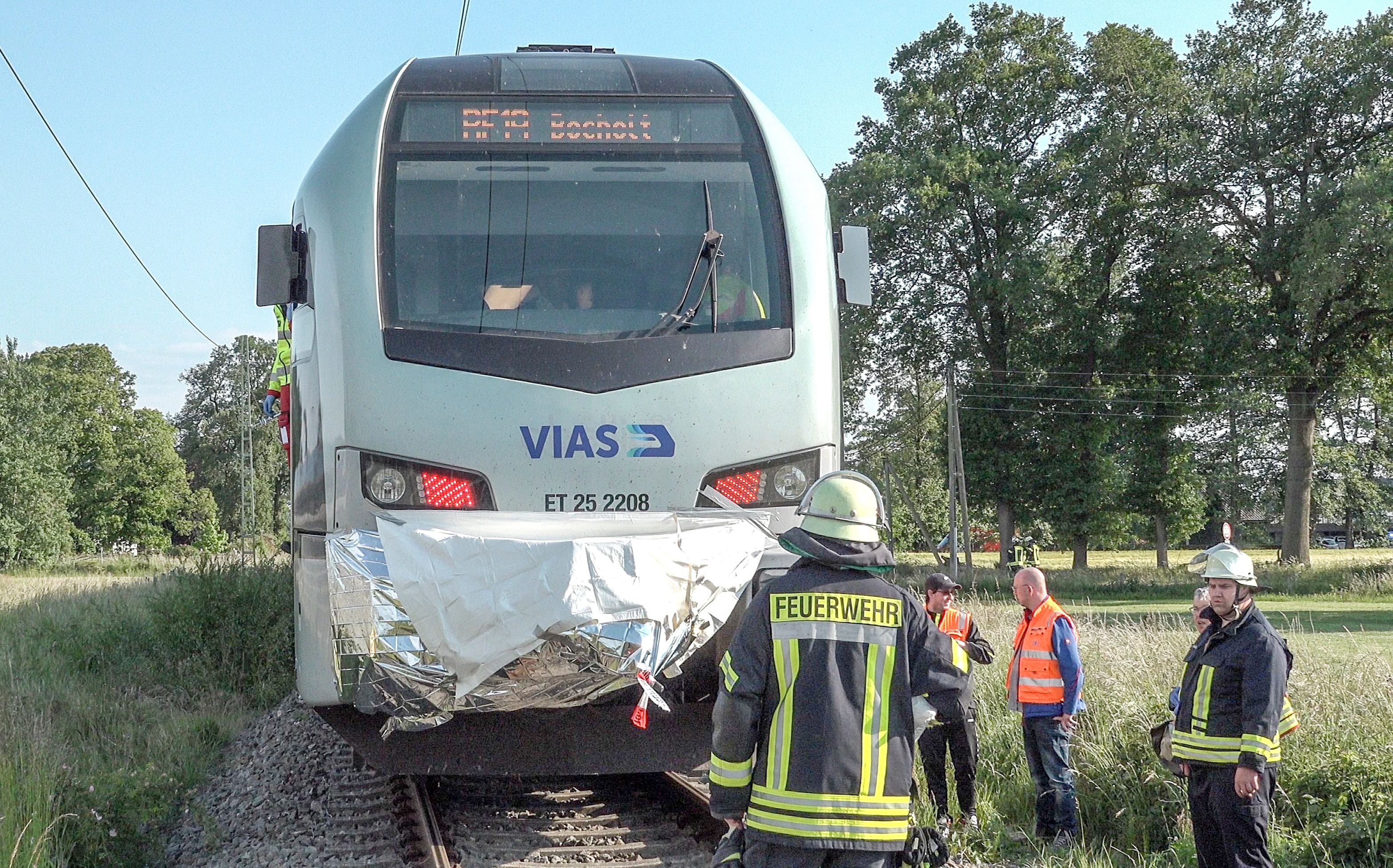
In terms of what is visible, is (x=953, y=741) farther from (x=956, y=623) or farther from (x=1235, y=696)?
(x=1235, y=696)

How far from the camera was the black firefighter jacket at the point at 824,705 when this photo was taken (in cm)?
335

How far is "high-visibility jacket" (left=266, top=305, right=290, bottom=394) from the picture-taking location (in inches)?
291

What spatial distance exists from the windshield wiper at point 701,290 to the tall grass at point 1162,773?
120 inches

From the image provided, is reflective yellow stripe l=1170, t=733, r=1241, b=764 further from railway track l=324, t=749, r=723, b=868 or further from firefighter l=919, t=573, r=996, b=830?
railway track l=324, t=749, r=723, b=868

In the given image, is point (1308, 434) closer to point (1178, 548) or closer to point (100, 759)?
point (100, 759)

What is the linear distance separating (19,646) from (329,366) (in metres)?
8.22

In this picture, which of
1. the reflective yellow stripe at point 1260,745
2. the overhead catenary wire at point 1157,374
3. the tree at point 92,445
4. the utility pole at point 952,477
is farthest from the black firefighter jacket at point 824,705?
the tree at point 92,445

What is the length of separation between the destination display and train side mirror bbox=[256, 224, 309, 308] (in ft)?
2.33

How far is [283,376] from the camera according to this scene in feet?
25.8

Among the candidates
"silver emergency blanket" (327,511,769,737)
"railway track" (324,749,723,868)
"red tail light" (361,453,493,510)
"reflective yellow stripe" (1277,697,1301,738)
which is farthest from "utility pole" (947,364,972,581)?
"silver emergency blanket" (327,511,769,737)

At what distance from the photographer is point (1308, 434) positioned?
35719 mm

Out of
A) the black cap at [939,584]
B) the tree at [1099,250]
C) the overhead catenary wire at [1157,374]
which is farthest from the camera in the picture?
the tree at [1099,250]

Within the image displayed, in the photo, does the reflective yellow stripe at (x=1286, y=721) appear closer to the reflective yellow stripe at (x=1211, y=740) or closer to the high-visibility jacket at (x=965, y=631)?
the reflective yellow stripe at (x=1211, y=740)

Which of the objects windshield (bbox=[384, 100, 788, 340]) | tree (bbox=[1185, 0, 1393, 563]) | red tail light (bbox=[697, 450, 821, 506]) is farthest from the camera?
tree (bbox=[1185, 0, 1393, 563])
